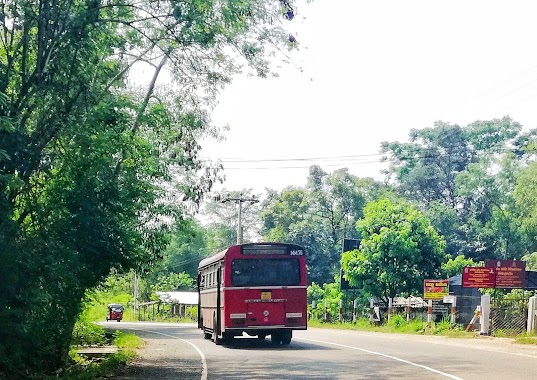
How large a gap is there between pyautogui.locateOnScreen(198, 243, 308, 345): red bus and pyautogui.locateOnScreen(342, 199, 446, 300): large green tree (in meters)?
19.0

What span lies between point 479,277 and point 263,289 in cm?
1185

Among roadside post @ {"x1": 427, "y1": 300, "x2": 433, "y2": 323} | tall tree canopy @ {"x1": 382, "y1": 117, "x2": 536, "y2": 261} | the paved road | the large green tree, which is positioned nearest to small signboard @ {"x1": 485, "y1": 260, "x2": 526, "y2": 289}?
roadside post @ {"x1": 427, "y1": 300, "x2": 433, "y2": 323}

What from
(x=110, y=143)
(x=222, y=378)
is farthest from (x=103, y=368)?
(x=110, y=143)

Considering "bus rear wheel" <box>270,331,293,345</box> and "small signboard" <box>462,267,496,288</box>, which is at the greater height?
"small signboard" <box>462,267,496,288</box>

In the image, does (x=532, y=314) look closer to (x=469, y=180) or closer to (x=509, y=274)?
(x=509, y=274)

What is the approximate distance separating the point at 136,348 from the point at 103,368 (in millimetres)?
8783

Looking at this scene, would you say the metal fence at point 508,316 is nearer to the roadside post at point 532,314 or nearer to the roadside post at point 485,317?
the roadside post at point 485,317

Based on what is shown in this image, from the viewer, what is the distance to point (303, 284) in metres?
24.6

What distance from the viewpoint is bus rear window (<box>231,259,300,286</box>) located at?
24297 millimetres

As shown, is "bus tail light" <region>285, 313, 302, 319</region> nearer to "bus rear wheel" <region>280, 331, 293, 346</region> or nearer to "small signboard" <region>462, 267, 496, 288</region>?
"bus rear wheel" <region>280, 331, 293, 346</region>

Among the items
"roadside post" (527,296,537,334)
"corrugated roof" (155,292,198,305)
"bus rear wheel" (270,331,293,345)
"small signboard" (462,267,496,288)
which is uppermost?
"small signboard" (462,267,496,288)

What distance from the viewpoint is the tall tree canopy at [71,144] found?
13.7 metres

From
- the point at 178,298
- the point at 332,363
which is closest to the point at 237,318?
the point at 332,363

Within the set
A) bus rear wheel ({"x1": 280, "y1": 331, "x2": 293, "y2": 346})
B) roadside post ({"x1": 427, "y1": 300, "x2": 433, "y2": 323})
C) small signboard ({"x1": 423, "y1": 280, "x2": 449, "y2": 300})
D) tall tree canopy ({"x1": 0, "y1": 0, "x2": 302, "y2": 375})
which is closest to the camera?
tall tree canopy ({"x1": 0, "y1": 0, "x2": 302, "y2": 375})
